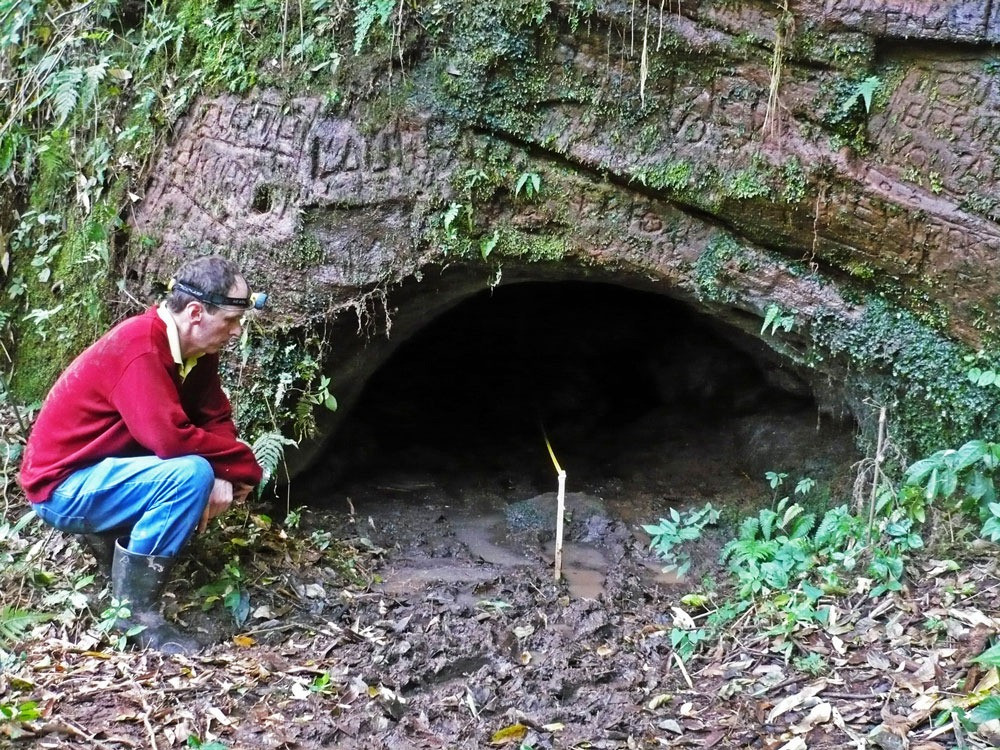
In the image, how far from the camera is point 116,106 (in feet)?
18.6

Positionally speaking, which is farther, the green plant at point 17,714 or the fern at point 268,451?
the fern at point 268,451

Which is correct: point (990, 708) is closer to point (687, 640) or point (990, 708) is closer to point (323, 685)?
point (687, 640)

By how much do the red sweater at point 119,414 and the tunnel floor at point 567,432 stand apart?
5.74 feet

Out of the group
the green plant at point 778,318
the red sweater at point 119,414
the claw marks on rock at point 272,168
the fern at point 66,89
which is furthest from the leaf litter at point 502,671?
the fern at point 66,89

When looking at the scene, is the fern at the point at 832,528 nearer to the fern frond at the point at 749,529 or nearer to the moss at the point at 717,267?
the fern frond at the point at 749,529

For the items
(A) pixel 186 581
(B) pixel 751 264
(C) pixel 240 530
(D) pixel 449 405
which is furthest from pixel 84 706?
(D) pixel 449 405

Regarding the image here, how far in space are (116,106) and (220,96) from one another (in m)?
0.99

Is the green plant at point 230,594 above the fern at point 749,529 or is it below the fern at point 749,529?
below

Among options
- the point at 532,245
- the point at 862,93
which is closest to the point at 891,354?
the point at 862,93

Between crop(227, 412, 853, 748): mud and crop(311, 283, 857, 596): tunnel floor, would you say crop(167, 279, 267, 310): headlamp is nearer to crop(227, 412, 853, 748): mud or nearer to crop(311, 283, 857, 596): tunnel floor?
crop(227, 412, 853, 748): mud

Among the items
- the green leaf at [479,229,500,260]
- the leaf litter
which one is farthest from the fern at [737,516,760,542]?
the green leaf at [479,229,500,260]

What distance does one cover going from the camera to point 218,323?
3818 mm

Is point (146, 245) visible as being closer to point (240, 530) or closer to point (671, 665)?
point (240, 530)

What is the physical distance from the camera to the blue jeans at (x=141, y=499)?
149 inches
